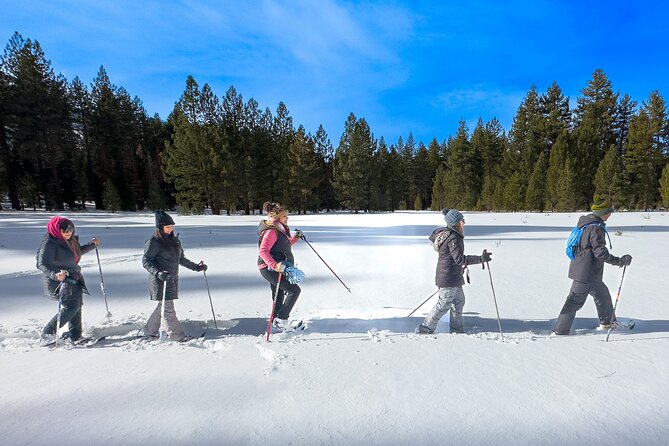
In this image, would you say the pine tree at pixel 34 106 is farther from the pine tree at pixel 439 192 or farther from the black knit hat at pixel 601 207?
the pine tree at pixel 439 192

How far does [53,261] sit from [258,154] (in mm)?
39178

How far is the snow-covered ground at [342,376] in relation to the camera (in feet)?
7.29

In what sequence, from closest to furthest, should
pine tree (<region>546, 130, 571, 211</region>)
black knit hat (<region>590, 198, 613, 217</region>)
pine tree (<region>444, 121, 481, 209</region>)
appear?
black knit hat (<region>590, 198, 613, 217</region>), pine tree (<region>546, 130, 571, 211</region>), pine tree (<region>444, 121, 481, 209</region>)

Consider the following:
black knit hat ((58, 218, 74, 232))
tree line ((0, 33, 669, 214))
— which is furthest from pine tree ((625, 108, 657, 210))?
black knit hat ((58, 218, 74, 232))

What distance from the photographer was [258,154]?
4150 centimetres

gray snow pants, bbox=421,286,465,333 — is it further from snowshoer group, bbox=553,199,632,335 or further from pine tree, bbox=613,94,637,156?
pine tree, bbox=613,94,637,156

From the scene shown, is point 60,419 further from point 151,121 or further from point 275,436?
point 151,121

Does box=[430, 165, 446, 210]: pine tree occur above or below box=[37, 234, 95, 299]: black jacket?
above

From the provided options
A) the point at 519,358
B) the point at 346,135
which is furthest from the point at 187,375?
the point at 346,135

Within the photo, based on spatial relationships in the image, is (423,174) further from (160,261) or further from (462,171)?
(160,261)

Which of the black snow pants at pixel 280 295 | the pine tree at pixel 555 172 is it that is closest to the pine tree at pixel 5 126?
the black snow pants at pixel 280 295

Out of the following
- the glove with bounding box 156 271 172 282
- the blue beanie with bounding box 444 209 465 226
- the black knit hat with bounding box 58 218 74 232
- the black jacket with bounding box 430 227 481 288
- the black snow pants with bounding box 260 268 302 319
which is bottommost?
the black snow pants with bounding box 260 268 302 319

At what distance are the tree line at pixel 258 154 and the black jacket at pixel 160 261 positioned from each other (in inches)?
1196

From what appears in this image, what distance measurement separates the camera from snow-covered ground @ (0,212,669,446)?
2.22 metres
